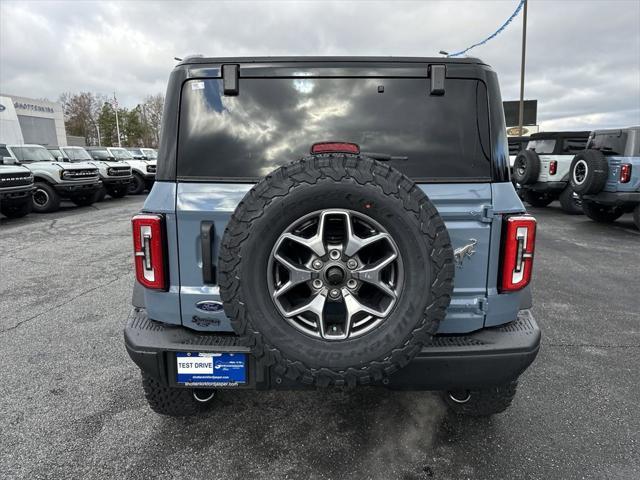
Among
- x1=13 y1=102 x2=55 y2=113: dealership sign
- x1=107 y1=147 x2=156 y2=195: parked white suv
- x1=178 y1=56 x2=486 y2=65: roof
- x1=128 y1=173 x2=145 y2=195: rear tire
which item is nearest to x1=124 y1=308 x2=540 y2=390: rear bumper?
x1=178 y1=56 x2=486 y2=65: roof

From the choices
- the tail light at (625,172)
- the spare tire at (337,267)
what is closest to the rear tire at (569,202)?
the tail light at (625,172)

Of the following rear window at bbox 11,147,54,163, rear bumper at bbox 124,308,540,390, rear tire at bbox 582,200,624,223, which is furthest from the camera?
rear window at bbox 11,147,54,163

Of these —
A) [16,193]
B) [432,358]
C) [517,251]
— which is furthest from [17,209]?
[517,251]

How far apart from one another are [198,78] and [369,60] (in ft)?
2.84

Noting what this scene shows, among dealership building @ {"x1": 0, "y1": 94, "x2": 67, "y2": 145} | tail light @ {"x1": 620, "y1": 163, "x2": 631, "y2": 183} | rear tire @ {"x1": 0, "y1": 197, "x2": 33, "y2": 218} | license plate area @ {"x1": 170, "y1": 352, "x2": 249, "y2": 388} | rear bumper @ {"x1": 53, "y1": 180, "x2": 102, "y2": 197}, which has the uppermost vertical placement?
dealership building @ {"x1": 0, "y1": 94, "x2": 67, "y2": 145}

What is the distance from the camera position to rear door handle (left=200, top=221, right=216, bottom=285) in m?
2.04

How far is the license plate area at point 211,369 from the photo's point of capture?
2059 millimetres

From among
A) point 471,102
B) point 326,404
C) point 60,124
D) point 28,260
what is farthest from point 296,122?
point 60,124

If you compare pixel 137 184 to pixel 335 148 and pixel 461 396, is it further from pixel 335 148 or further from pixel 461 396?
pixel 461 396

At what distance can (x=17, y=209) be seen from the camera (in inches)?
419

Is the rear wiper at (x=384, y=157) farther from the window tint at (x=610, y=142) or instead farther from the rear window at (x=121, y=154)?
the rear window at (x=121, y=154)

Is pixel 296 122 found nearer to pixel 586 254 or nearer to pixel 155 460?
pixel 155 460

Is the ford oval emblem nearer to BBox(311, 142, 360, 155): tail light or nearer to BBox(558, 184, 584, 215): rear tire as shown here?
BBox(311, 142, 360, 155): tail light

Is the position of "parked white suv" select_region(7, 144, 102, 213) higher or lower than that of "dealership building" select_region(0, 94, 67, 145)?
lower
